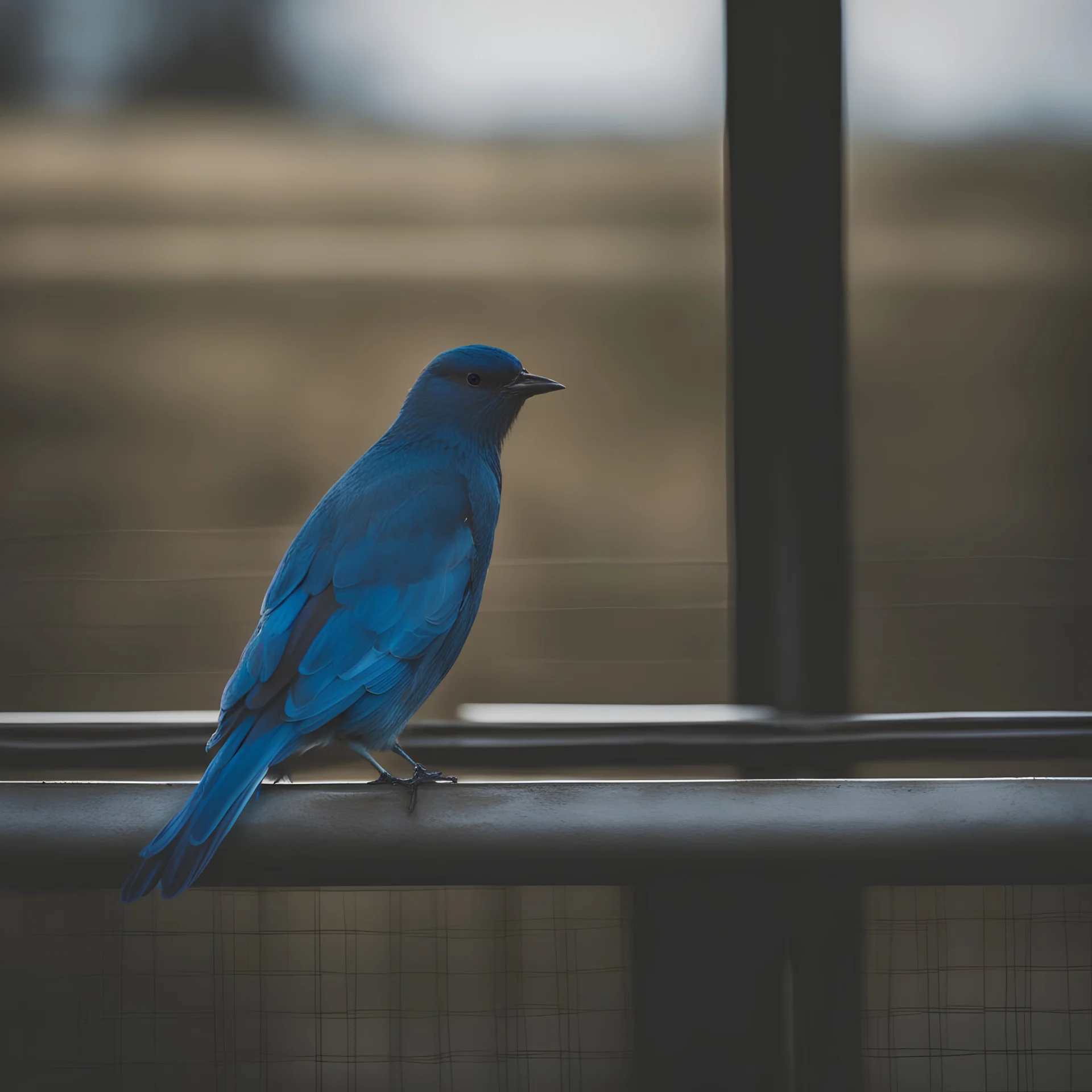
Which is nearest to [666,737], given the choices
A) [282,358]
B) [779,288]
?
[779,288]

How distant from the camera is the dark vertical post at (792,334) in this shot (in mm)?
1670

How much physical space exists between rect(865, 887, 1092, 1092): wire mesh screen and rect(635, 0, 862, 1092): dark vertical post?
82mm

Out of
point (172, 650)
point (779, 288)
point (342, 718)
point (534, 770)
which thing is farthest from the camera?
point (172, 650)

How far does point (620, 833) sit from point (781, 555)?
96cm

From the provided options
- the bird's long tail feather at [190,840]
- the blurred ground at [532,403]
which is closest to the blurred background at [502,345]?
the blurred ground at [532,403]

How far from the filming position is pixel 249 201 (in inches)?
82.7

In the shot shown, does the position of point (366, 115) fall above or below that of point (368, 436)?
above

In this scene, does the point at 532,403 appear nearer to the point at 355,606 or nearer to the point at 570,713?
the point at 570,713

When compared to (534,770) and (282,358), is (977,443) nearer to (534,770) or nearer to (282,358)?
(534,770)

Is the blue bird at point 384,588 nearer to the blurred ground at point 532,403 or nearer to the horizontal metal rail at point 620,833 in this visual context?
the horizontal metal rail at point 620,833

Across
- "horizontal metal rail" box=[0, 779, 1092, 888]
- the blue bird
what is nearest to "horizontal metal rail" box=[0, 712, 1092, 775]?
the blue bird

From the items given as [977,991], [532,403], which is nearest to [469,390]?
[532,403]

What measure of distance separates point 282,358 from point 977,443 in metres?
1.33

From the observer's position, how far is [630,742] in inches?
71.2
